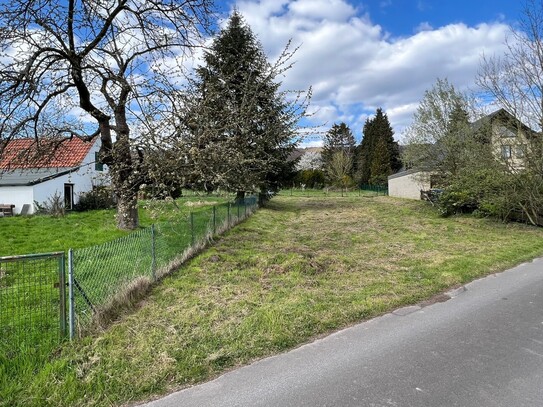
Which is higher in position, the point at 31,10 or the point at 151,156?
the point at 31,10

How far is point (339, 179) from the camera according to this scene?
153ft

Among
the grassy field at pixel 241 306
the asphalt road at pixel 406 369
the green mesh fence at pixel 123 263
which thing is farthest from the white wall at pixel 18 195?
the asphalt road at pixel 406 369

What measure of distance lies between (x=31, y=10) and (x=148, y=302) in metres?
7.36

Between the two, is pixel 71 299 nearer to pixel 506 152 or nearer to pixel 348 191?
pixel 506 152

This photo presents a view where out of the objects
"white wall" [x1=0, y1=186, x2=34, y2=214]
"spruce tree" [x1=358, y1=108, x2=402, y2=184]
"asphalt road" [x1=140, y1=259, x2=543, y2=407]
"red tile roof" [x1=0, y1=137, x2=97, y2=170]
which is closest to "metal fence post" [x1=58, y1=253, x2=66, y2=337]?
"asphalt road" [x1=140, y1=259, x2=543, y2=407]

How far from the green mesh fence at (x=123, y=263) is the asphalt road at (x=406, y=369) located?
2.05 meters

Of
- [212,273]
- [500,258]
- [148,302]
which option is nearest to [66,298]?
[148,302]

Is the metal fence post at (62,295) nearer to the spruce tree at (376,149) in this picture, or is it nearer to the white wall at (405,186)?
the white wall at (405,186)

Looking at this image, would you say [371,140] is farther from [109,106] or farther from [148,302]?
[148,302]

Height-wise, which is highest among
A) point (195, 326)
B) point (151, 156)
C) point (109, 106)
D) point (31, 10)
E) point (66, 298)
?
point (31, 10)

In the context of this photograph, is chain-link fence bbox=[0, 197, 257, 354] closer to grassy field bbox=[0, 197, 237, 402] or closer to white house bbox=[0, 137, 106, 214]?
grassy field bbox=[0, 197, 237, 402]

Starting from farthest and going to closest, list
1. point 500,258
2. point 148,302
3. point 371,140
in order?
point 371,140 → point 500,258 → point 148,302

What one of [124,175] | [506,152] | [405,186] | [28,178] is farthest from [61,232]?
[405,186]

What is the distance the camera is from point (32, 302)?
4738 mm
